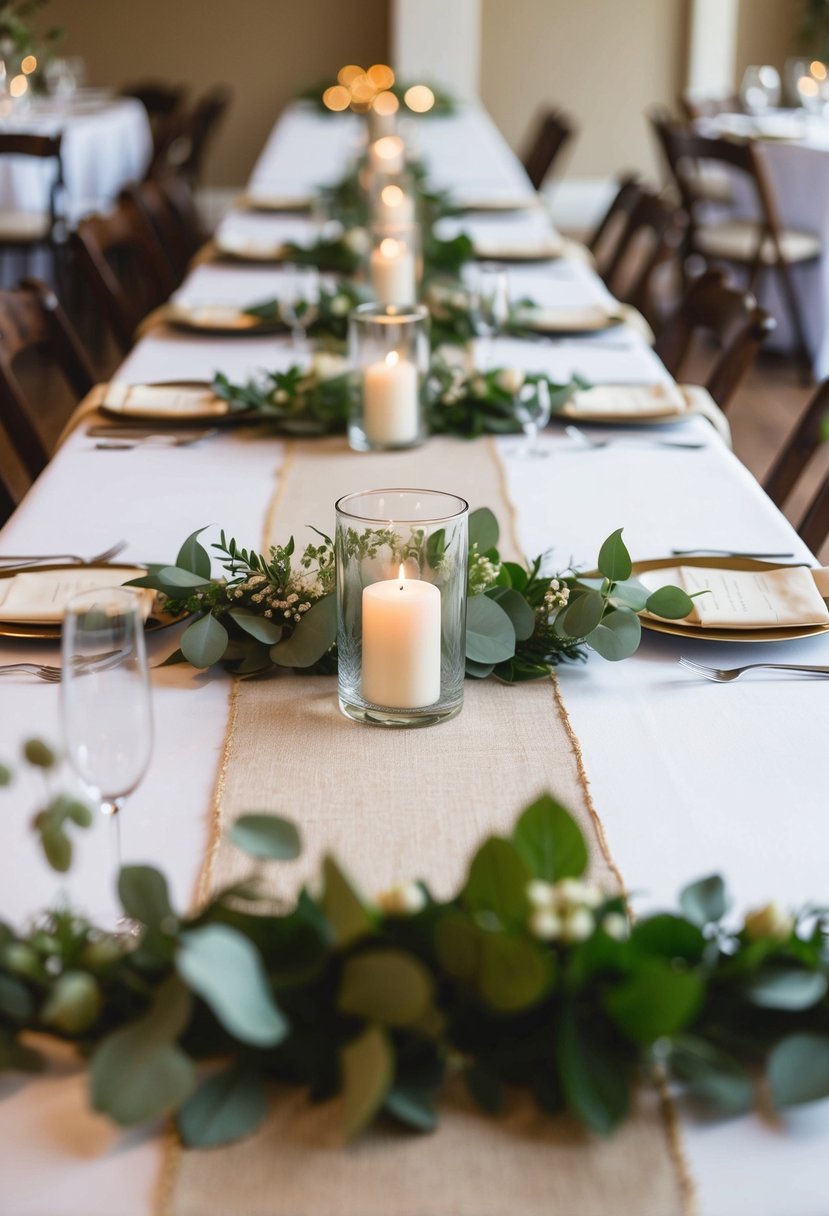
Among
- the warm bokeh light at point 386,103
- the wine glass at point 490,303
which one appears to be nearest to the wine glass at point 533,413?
the wine glass at point 490,303

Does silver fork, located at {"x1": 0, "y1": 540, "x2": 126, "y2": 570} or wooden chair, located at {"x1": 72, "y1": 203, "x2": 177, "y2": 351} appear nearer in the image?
silver fork, located at {"x1": 0, "y1": 540, "x2": 126, "y2": 570}

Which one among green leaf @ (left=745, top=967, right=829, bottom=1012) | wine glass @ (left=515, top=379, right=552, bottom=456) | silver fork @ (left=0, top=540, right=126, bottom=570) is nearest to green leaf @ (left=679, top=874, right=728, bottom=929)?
green leaf @ (left=745, top=967, right=829, bottom=1012)

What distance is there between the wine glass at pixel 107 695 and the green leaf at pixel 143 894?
0.10 m

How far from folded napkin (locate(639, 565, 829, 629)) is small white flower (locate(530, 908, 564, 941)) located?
655 mm

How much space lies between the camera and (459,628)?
120 cm

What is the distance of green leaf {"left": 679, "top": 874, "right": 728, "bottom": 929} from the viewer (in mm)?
822

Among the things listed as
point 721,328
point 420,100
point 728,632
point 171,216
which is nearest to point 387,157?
point 171,216

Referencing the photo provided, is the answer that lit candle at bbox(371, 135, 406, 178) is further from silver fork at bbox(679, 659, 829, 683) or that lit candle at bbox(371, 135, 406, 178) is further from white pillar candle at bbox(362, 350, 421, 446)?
silver fork at bbox(679, 659, 829, 683)

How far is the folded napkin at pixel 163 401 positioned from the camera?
2.12 m

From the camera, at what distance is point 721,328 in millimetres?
2568

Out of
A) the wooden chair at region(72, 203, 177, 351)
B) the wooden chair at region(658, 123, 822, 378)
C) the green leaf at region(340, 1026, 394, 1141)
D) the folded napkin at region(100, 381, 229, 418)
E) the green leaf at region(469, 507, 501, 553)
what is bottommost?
the wooden chair at region(658, 123, 822, 378)

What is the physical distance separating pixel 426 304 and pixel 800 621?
1636 millimetres

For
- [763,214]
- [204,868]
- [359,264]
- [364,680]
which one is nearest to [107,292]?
[359,264]

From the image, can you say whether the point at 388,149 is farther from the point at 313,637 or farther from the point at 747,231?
the point at 313,637
